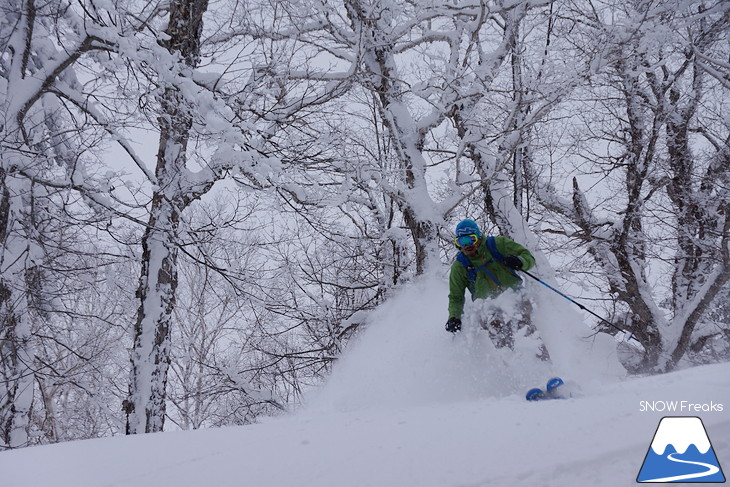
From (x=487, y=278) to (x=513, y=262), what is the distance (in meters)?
0.43

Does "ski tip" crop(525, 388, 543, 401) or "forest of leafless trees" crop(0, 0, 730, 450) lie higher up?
"forest of leafless trees" crop(0, 0, 730, 450)

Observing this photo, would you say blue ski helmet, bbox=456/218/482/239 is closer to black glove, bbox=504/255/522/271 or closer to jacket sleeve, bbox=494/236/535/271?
jacket sleeve, bbox=494/236/535/271

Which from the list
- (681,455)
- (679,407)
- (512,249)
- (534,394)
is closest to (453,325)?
(512,249)

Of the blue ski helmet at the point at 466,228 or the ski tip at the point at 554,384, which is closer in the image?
the ski tip at the point at 554,384

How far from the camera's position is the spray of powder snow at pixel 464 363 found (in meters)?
5.17

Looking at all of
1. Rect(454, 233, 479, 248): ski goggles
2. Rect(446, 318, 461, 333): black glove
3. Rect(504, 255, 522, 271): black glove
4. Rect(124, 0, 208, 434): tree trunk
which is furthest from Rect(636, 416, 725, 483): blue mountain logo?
Rect(124, 0, 208, 434): tree trunk

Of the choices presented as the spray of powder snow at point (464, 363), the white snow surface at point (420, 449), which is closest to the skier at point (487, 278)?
the spray of powder snow at point (464, 363)

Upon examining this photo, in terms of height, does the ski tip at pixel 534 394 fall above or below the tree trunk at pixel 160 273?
below

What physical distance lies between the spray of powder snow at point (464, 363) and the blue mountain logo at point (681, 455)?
8.06 feet

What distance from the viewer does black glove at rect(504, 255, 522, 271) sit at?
4996 millimetres

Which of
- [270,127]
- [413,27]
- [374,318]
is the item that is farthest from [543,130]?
[270,127]

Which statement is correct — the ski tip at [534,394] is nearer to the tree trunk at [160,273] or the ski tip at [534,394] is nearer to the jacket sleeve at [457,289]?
the jacket sleeve at [457,289]

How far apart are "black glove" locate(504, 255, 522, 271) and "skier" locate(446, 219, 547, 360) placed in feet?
0.13

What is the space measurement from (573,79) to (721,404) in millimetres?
5348
